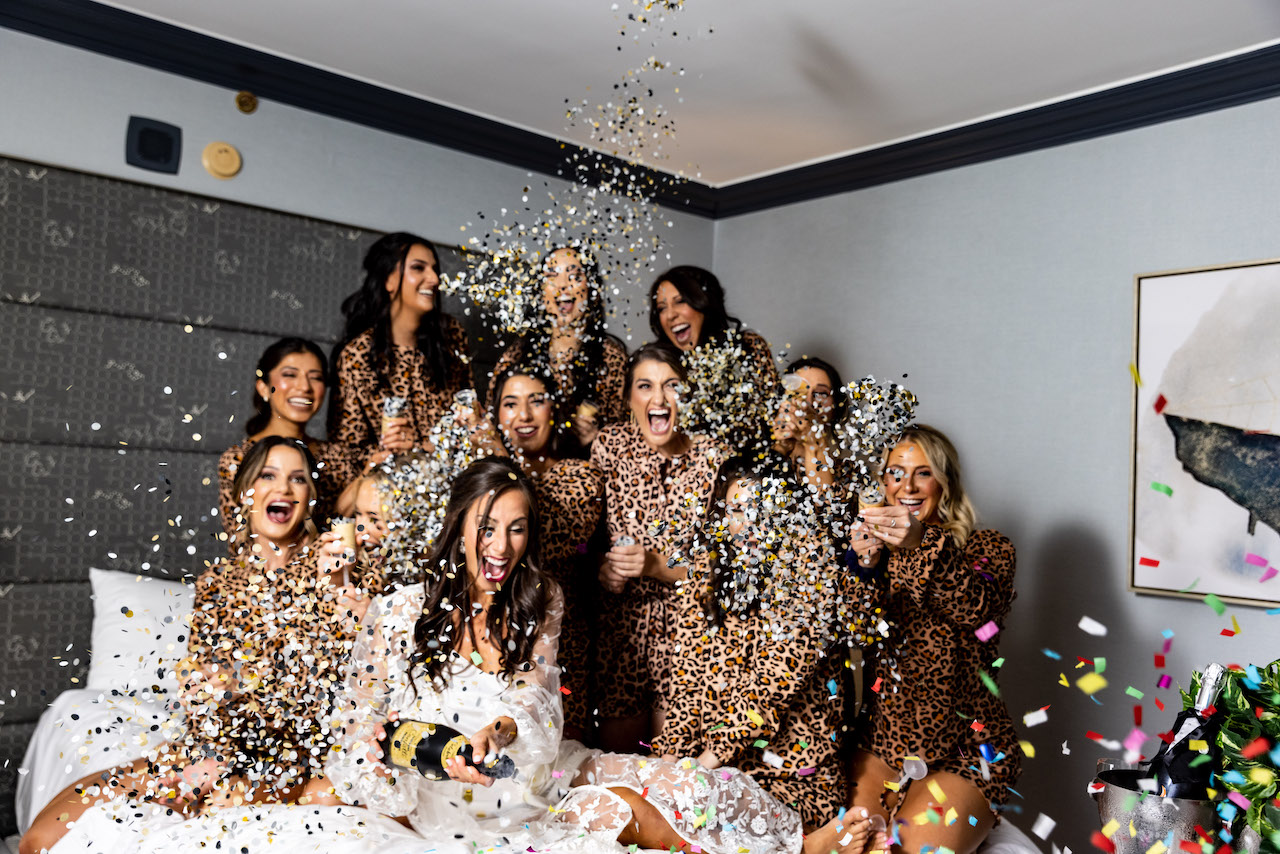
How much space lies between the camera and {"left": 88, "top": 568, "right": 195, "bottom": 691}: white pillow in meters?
3.66

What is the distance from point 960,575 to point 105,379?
3.12 metres

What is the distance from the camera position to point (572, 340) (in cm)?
408

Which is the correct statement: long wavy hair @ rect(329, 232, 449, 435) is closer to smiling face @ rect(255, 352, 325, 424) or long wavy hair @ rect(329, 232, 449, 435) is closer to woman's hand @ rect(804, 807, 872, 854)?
smiling face @ rect(255, 352, 325, 424)

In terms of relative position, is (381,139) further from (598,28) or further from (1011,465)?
(1011,465)

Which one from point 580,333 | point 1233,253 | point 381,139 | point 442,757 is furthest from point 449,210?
point 1233,253

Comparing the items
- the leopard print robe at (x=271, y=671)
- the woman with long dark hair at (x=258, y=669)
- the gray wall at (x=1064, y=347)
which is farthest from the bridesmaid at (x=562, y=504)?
the gray wall at (x=1064, y=347)

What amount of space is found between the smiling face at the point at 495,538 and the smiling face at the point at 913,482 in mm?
1308

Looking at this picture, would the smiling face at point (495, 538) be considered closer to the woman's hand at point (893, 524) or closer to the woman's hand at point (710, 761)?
the woman's hand at point (710, 761)

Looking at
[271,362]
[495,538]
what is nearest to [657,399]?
[495,538]

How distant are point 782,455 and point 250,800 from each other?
2097 mm

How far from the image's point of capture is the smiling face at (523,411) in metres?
3.73

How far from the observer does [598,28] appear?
3795 mm

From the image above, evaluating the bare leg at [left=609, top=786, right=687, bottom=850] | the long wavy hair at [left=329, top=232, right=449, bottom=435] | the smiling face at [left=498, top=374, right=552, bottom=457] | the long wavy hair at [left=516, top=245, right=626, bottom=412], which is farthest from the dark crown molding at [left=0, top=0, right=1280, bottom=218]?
the bare leg at [left=609, top=786, right=687, bottom=850]

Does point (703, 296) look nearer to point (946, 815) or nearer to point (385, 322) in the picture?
point (385, 322)
